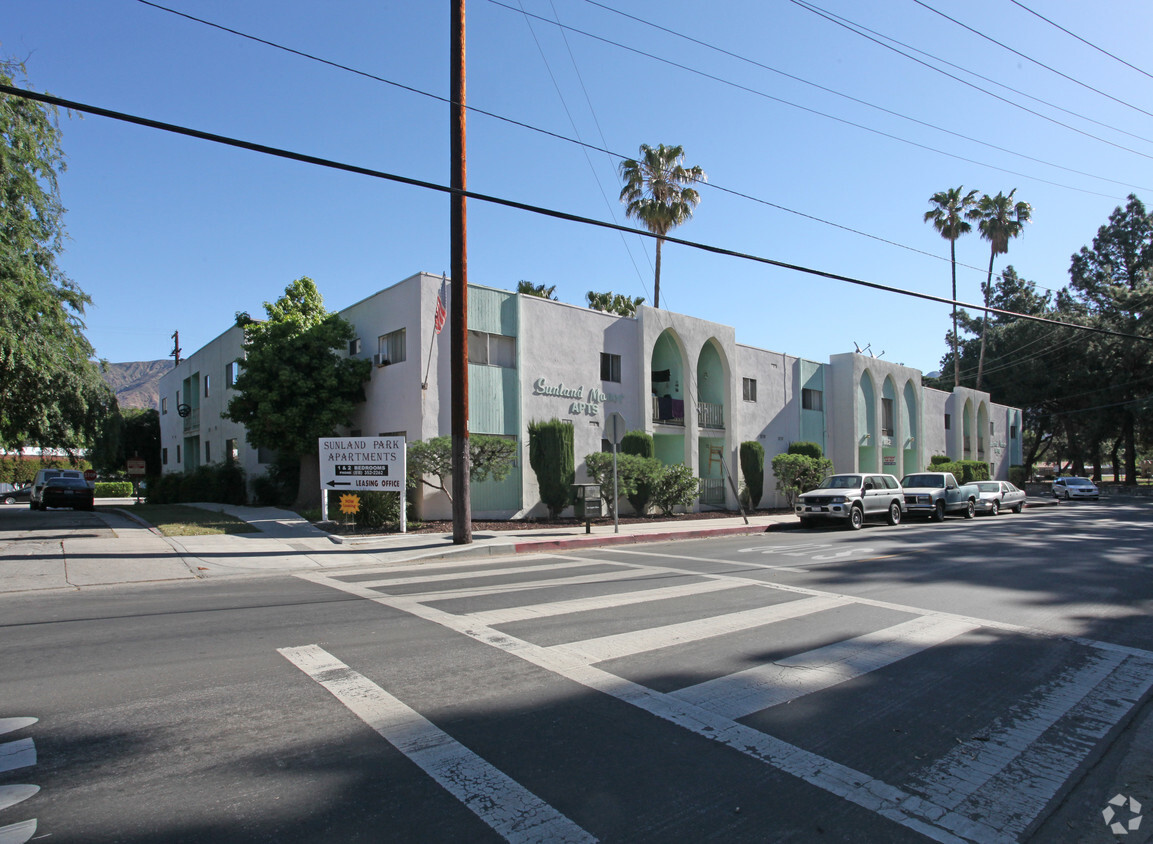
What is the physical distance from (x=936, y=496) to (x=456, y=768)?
77.6 feet

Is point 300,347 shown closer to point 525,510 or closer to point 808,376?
point 525,510

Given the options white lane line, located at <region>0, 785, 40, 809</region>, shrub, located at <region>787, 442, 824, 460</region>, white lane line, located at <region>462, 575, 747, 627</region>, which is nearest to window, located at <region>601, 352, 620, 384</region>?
shrub, located at <region>787, 442, 824, 460</region>

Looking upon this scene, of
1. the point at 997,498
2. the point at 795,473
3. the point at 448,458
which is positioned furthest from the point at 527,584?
the point at 997,498

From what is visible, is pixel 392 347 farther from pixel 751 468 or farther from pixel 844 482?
pixel 751 468

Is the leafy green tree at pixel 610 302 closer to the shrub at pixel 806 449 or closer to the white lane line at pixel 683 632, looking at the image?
the shrub at pixel 806 449

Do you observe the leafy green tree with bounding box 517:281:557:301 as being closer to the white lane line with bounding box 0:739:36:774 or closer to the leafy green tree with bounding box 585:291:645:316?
the leafy green tree with bounding box 585:291:645:316

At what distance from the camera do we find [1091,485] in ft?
141

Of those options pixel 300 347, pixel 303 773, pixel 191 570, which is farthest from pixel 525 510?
pixel 303 773

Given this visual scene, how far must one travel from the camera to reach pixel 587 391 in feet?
78.0

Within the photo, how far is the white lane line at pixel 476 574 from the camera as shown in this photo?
10.3 meters

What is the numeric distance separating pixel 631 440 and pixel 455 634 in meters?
17.5

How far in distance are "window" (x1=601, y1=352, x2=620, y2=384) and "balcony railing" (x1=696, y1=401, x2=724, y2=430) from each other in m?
4.44

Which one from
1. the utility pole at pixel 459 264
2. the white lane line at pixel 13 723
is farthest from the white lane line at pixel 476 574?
the white lane line at pixel 13 723

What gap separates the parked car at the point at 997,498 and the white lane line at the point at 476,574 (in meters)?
21.5
